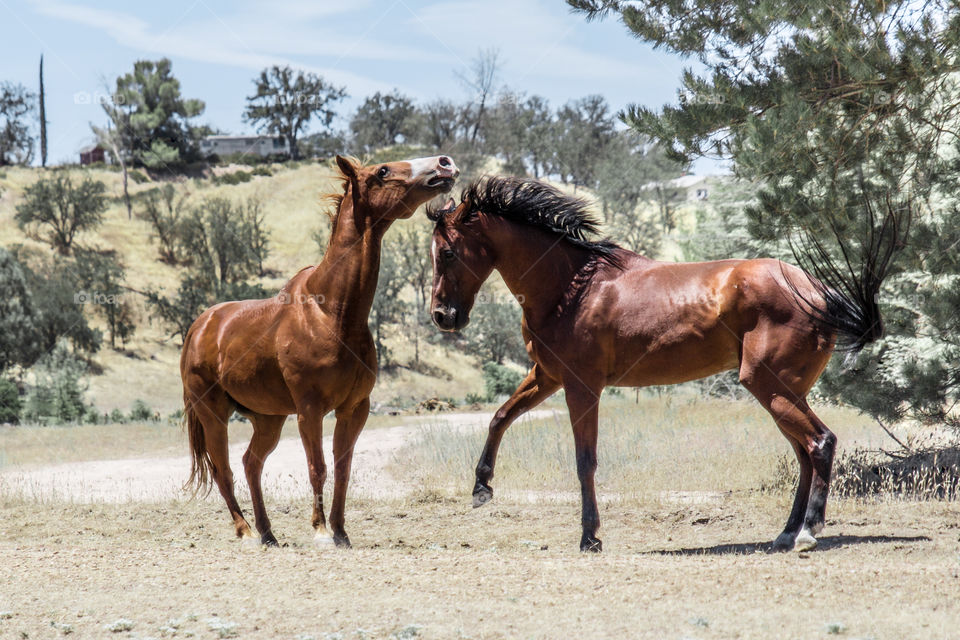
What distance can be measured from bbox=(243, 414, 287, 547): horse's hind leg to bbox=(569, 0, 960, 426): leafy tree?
4.18 meters

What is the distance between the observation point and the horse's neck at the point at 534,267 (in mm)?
7305

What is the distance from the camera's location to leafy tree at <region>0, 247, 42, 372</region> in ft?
106

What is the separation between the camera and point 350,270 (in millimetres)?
7270

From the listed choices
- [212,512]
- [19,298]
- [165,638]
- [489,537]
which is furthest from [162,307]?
[165,638]

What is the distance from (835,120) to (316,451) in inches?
217

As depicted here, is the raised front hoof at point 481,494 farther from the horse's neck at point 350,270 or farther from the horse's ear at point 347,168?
the horse's ear at point 347,168

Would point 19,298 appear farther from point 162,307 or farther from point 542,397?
point 542,397

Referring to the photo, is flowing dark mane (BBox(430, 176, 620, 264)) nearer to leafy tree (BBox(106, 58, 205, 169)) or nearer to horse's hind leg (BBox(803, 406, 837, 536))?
horse's hind leg (BBox(803, 406, 837, 536))

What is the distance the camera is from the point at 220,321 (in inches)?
317

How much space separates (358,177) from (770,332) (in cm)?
331

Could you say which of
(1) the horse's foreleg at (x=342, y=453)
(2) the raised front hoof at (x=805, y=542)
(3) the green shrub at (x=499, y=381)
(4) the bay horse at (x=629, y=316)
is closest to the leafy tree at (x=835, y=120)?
(4) the bay horse at (x=629, y=316)

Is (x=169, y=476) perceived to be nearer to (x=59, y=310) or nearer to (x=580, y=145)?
(x=59, y=310)

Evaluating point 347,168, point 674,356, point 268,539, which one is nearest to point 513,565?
point 674,356

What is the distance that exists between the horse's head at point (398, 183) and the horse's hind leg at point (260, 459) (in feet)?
6.57
